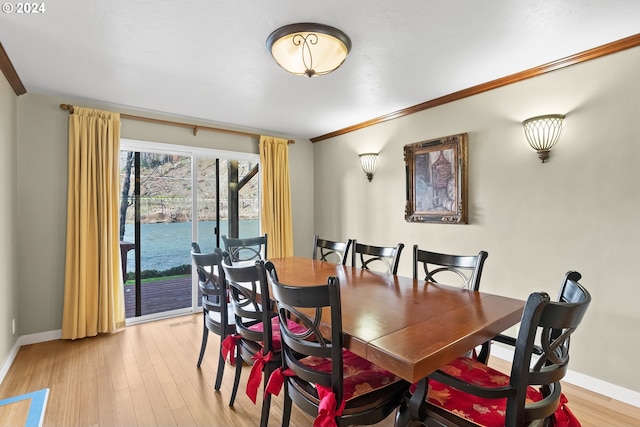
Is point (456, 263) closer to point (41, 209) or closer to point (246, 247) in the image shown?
point (246, 247)

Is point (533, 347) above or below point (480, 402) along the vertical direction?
above

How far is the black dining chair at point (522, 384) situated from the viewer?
1060 millimetres

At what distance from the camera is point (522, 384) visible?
3.54 ft

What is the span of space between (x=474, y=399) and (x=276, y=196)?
3.64 meters

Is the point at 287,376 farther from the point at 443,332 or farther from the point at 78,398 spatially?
the point at 78,398

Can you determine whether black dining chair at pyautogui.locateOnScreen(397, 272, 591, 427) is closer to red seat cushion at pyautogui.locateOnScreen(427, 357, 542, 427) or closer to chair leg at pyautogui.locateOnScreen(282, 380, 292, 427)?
red seat cushion at pyautogui.locateOnScreen(427, 357, 542, 427)

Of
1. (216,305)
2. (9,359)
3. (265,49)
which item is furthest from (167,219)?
(265,49)

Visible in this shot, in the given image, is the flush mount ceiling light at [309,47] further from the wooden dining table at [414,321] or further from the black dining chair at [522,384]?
the black dining chair at [522,384]

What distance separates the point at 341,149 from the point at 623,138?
9.86ft

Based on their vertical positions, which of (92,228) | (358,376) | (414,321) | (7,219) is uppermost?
(7,219)

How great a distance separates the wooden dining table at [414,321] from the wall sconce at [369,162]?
2020mm

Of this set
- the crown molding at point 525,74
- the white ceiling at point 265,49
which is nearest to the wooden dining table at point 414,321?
the white ceiling at point 265,49

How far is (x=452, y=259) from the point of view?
2.20m

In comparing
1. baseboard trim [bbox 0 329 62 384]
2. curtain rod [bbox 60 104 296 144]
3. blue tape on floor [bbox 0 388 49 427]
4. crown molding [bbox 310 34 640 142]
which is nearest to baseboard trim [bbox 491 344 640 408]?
crown molding [bbox 310 34 640 142]
